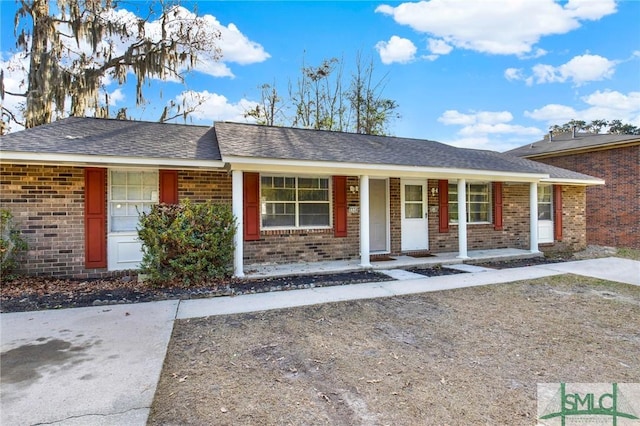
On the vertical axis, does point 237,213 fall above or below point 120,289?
above

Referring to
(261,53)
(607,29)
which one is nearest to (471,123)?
(607,29)

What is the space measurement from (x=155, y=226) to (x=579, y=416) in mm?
6182

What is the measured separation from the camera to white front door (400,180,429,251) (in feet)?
31.5

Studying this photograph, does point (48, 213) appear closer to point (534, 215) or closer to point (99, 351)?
point (99, 351)

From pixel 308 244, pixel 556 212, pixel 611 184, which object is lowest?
pixel 308 244

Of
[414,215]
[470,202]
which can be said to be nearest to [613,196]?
[470,202]

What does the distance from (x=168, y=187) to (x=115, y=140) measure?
145 cm

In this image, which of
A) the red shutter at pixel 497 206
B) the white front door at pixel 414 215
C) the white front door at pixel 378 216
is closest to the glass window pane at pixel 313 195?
the white front door at pixel 378 216

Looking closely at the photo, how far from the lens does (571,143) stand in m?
16.4

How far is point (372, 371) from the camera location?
3.18 metres

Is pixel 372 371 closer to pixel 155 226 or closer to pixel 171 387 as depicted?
pixel 171 387

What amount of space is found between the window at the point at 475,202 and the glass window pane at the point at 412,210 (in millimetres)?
1170

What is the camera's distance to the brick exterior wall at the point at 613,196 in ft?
45.0

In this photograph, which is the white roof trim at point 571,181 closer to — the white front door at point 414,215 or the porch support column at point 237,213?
the white front door at point 414,215
